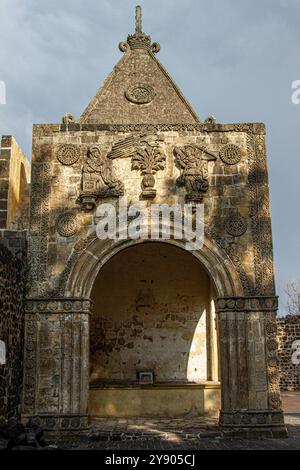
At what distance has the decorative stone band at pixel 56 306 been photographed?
10.2m

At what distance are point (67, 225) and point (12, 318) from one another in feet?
6.60

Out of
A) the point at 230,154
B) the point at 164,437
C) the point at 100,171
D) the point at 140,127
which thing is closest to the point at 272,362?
the point at 164,437

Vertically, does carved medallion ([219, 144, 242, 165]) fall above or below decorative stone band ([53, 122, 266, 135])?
below

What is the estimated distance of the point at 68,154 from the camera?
10875mm

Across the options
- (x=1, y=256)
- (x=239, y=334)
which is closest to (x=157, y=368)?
(x=239, y=334)

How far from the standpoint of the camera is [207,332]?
529 inches

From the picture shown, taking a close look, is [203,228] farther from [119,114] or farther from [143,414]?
[143,414]

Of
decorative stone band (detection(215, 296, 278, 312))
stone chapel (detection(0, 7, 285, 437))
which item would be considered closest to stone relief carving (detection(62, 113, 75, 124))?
stone chapel (detection(0, 7, 285, 437))

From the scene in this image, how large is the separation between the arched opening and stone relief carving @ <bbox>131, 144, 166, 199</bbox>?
2.84 metres

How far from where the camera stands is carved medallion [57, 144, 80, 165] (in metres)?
10.9

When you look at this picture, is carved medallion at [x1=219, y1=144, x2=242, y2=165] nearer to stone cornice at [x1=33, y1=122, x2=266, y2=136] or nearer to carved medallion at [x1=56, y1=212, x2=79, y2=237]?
stone cornice at [x1=33, y1=122, x2=266, y2=136]

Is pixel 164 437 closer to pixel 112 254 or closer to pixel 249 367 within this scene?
pixel 249 367

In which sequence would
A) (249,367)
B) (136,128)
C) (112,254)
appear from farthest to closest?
(136,128), (112,254), (249,367)

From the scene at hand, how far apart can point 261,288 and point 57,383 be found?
407 centimetres
